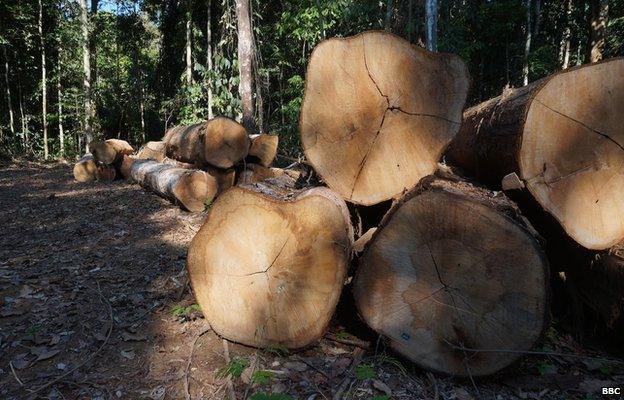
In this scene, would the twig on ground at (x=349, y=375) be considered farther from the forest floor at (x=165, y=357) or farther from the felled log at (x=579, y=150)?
the felled log at (x=579, y=150)

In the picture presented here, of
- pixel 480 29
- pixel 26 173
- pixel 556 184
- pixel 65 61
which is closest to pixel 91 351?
pixel 556 184

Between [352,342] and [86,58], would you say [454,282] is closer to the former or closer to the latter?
[352,342]

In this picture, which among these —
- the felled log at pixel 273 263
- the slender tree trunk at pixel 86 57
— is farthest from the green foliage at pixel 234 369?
the slender tree trunk at pixel 86 57

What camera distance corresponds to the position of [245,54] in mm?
8164

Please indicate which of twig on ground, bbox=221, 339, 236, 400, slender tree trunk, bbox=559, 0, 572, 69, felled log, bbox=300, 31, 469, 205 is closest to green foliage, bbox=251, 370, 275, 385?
twig on ground, bbox=221, 339, 236, 400

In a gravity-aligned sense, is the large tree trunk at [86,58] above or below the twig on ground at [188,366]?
above

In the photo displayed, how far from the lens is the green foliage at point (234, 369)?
2.21 metres

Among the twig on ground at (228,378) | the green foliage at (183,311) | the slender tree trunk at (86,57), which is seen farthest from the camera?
the slender tree trunk at (86,57)

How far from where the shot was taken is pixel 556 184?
2.33m

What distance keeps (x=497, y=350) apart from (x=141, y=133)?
21.1 m

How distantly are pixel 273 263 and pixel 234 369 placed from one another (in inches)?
24.6

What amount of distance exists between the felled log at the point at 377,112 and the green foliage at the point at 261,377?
1.15 m

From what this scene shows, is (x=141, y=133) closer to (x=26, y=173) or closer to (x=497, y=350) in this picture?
(x=26, y=173)

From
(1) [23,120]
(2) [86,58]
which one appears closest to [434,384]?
(2) [86,58]
